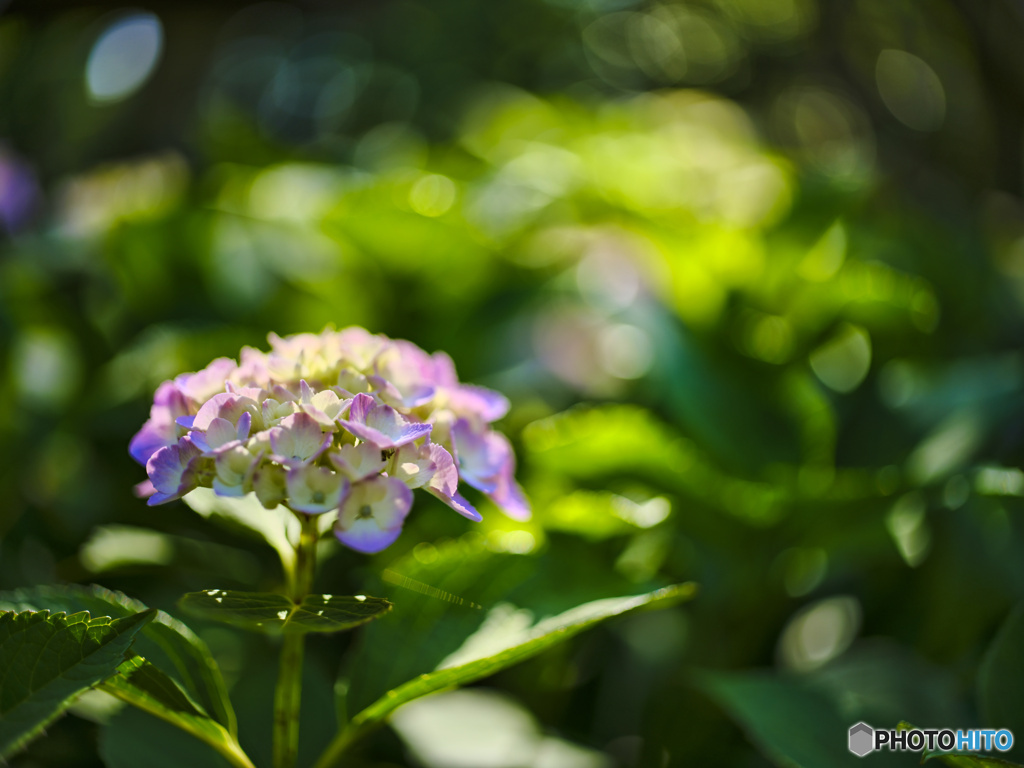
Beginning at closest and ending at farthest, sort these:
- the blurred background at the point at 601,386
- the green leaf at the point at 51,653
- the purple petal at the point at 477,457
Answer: the green leaf at the point at 51,653 < the purple petal at the point at 477,457 < the blurred background at the point at 601,386

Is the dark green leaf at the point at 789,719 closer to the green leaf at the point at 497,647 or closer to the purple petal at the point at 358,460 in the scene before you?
the green leaf at the point at 497,647

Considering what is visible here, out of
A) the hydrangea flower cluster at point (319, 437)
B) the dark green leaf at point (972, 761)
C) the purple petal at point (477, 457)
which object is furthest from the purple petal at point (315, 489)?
the dark green leaf at point (972, 761)

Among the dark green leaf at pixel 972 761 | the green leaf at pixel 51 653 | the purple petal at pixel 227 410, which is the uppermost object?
the purple petal at pixel 227 410

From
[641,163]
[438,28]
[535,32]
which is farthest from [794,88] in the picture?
[641,163]

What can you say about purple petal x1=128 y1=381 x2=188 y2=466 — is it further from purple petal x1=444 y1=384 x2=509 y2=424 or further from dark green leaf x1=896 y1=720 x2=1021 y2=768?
dark green leaf x1=896 y1=720 x2=1021 y2=768

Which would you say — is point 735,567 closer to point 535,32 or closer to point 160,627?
point 160,627

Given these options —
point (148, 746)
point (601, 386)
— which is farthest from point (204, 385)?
point (601, 386)
